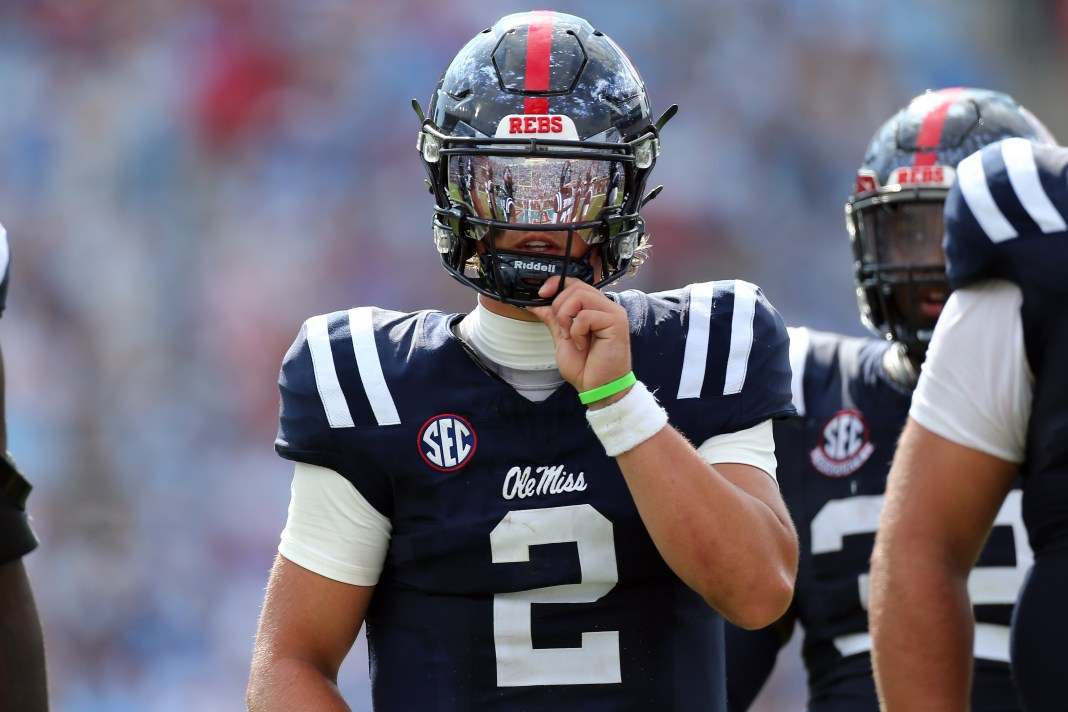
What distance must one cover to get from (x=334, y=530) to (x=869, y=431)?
4.44 ft

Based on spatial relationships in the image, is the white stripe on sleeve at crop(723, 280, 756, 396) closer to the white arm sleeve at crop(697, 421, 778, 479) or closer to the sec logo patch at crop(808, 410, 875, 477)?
the white arm sleeve at crop(697, 421, 778, 479)

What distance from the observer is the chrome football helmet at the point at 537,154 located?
6.28 feet

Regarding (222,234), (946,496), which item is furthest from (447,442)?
(222,234)

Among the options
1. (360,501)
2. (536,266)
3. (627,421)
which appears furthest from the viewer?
(360,501)

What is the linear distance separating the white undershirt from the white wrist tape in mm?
207

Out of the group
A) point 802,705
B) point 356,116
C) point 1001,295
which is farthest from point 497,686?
point 356,116

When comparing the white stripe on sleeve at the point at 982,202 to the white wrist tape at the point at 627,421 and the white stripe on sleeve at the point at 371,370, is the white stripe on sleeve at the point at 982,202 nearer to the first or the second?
the white wrist tape at the point at 627,421

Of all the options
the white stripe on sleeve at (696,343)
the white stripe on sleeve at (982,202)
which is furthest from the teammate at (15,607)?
the white stripe on sleeve at (982,202)

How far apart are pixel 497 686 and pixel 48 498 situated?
144 inches

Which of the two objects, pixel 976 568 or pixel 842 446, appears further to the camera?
pixel 842 446

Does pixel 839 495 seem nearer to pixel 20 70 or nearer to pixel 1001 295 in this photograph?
pixel 1001 295

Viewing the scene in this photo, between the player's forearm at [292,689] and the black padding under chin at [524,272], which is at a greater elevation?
the black padding under chin at [524,272]

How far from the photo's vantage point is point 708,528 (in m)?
1.78

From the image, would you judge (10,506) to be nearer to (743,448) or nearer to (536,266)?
(536,266)
